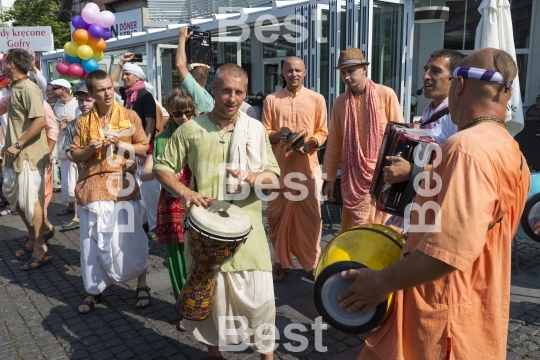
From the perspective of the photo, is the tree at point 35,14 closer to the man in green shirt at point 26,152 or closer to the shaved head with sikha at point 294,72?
the man in green shirt at point 26,152

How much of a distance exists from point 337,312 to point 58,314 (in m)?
3.14

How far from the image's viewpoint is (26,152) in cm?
534

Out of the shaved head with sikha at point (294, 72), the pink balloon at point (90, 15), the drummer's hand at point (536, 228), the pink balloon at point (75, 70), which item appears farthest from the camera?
the pink balloon at point (75, 70)

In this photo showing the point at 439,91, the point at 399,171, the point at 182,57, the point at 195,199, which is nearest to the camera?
the point at 399,171

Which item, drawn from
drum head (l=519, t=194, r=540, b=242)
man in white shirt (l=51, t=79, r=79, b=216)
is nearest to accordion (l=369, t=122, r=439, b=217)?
drum head (l=519, t=194, r=540, b=242)

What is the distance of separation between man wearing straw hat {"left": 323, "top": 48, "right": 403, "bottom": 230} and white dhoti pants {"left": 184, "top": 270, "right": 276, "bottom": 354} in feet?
4.66

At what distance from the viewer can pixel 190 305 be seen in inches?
109

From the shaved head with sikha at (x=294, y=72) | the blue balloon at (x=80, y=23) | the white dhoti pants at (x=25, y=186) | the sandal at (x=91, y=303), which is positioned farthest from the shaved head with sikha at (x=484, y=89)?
the blue balloon at (x=80, y=23)

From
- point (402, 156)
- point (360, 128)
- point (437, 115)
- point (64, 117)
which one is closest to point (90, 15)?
point (64, 117)

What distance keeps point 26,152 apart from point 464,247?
198 inches

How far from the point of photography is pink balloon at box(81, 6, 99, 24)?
8867mm

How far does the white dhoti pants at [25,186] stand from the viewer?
5.36 m

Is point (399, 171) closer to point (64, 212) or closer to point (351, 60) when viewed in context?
point (351, 60)

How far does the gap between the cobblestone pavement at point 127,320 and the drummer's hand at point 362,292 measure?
172 cm
